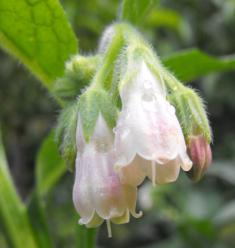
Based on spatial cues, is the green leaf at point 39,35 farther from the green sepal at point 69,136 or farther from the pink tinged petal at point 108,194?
the pink tinged petal at point 108,194

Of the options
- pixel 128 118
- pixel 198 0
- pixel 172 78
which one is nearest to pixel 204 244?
pixel 172 78

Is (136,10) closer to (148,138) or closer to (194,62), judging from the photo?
(194,62)

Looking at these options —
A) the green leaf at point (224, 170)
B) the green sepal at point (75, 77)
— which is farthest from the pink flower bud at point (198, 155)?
the green leaf at point (224, 170)

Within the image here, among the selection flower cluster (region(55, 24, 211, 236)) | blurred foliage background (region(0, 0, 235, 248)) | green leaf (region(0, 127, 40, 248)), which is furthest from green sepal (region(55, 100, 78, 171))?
blurred foliage background (region(0, 0, 235, 248))

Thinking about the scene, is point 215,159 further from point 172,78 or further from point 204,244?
point 172,78

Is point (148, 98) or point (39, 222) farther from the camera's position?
point (39, 222)

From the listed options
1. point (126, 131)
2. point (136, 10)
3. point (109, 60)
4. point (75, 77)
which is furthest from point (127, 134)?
point (136, 10)

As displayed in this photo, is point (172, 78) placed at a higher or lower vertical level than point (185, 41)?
higher
